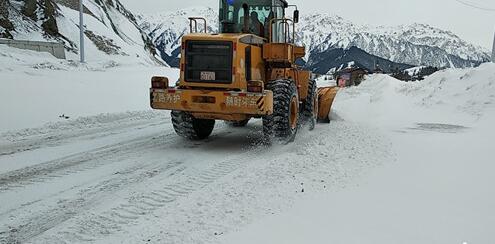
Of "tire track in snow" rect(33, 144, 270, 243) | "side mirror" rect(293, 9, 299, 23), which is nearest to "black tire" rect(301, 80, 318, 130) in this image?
"side mirror" rect(293, 9, 299, 23)

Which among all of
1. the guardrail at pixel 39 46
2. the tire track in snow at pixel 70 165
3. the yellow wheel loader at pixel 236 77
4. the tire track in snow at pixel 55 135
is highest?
the guardrail at pixel 39 46

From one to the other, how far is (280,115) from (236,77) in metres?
1.03

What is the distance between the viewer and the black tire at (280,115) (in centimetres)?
804

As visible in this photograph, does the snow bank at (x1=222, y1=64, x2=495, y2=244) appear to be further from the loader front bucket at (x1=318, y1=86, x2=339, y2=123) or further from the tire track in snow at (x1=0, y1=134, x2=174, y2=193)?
the tire track in snow at (x1=0, y1=134, x2=174, y2=193)

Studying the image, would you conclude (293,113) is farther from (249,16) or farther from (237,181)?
(237,181)

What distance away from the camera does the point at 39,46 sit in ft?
71.9

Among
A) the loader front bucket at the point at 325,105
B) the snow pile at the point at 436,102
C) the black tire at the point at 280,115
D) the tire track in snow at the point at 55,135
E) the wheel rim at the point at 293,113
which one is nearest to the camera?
the tire track in snow at the point at 55,135

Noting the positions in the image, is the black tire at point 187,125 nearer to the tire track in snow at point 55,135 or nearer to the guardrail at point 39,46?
the tire track in snow at point 55,135

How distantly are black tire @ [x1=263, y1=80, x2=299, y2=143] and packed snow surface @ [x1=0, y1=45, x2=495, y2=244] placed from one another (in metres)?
0.32

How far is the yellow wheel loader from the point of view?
7.61 metres

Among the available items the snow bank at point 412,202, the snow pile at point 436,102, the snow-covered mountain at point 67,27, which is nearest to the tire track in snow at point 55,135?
the snow bank at point 412,202

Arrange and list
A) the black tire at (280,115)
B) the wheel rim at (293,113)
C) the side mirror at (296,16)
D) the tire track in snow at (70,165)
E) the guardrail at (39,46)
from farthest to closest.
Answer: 1. the guardrail at (39,46)
2. the side mirror at (296,16)
3. the wheel rim at (293,113)
4. the black tire at (280,115)
5. the tire track in snow at (70,165)

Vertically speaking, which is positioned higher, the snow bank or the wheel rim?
the wheel rim

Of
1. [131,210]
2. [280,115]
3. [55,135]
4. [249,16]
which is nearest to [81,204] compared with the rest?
[131,210]
